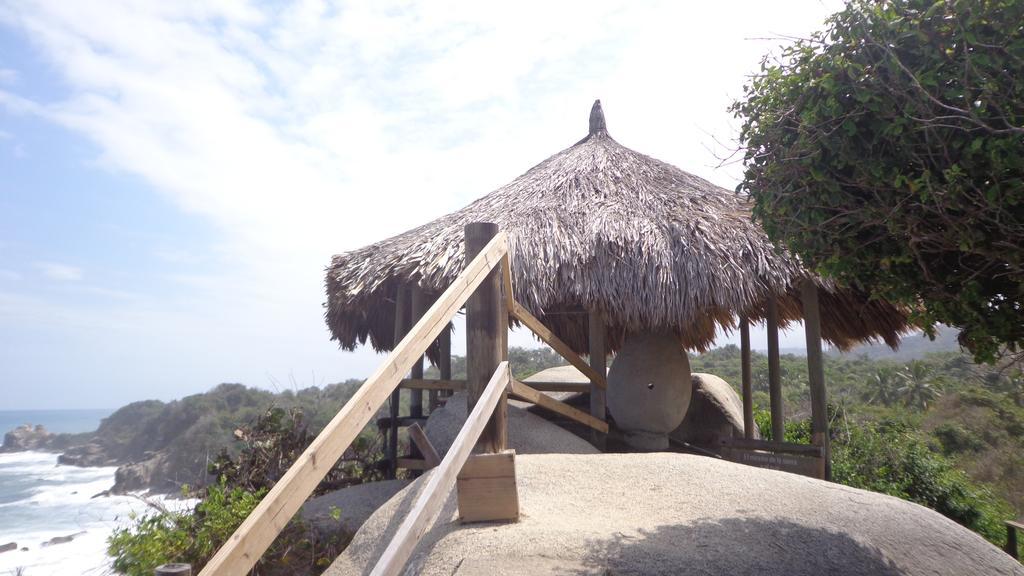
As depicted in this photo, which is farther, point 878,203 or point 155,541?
point 155,541

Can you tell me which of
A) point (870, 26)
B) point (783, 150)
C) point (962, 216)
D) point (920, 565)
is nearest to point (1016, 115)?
point (962, 216)

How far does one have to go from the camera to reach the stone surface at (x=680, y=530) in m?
2.63

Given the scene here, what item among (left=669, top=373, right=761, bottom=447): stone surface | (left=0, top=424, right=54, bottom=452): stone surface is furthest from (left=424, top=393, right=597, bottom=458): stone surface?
(left=0, top=424, right=54, bottom=452): stone surface

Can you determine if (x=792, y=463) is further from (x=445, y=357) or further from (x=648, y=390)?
(x=445, y=357)

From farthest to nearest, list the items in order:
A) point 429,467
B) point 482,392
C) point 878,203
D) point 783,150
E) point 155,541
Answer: point 429,467 → point 155,541 → point 482,392 → point 783,150 → point 878,203

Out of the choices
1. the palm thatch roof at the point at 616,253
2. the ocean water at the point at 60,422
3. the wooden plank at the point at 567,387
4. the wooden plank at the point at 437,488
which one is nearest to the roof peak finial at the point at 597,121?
the palm thatch roof at the point at 616,253

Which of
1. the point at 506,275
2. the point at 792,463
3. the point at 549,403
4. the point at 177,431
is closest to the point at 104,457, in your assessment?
the point at 177,431

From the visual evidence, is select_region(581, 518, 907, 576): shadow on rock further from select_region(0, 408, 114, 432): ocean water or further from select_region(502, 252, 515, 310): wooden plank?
select_region(0, 408, 114, 432): ocean water

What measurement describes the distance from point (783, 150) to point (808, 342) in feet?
12.9

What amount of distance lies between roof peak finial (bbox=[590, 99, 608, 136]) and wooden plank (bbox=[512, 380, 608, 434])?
422 centimetres

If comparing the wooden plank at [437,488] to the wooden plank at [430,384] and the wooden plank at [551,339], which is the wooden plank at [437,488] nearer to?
the wooden plank at [551,339]

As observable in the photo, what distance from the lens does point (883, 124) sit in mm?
2422

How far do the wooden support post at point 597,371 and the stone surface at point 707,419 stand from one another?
2.04m

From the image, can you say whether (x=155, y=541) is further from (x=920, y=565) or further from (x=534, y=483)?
(x=920, y=565)
